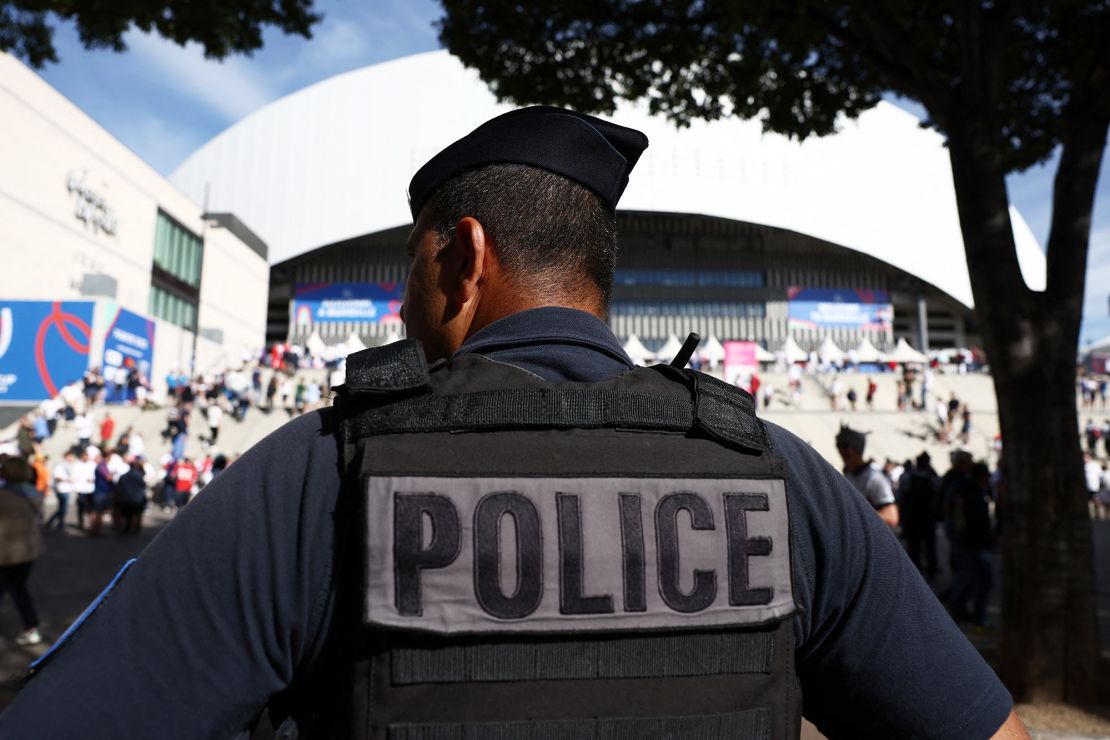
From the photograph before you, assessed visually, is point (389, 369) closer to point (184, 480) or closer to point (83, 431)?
point (184, 480)

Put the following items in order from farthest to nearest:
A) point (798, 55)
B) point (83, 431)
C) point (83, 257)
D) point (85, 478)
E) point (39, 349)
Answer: point (83, 257) < point (39, 349) < point (83, 431) < point (85, 478) < point (798, 55)

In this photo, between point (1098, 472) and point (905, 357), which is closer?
point (1098, 472)

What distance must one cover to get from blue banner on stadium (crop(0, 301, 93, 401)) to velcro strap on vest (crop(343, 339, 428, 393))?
24.6 m

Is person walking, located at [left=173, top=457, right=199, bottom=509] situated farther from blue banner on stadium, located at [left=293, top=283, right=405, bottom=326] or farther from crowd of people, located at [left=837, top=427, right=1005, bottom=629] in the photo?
blue banner on stadium, located at [left=293, top=283, right=405, bottom=326]

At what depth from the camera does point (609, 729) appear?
3.32 ft

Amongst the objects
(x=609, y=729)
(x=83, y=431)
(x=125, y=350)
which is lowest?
(x=609, y=729)

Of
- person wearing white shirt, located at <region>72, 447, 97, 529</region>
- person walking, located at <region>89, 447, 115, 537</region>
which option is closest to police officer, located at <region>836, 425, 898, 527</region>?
person walking, located at <region>89, 447, 115, 537</region>

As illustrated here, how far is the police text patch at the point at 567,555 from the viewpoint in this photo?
98 centimetres

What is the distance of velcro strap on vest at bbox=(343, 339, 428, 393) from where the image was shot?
1.05 m

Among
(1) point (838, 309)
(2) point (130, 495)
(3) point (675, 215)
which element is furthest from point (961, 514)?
(1) point (838, 309)

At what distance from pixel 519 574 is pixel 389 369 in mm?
322

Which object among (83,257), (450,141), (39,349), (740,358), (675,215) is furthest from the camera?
(675,215)

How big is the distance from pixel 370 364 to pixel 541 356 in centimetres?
25

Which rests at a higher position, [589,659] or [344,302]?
[344,302]
